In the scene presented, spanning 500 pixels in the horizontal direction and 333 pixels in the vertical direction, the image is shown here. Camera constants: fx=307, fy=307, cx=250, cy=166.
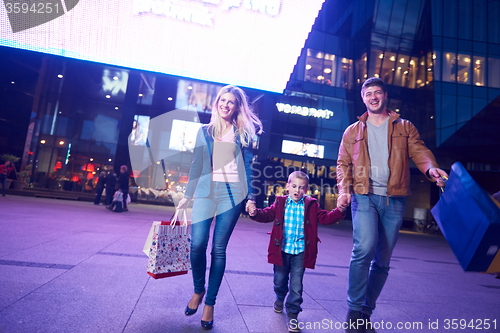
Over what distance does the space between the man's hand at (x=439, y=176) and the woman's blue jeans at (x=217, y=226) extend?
1.59m

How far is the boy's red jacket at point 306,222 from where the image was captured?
2807mm

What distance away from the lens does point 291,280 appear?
2.75 meters

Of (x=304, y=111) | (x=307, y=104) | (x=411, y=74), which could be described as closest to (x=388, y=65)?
(x=411, y=74)

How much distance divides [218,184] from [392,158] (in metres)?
1.54

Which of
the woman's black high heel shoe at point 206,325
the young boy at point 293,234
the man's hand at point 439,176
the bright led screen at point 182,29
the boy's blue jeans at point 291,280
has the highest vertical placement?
the bright led screen at point 182,29

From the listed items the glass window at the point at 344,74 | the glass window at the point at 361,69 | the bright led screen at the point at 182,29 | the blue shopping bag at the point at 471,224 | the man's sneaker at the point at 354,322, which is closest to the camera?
the blue shopping bag at the point at 471,224

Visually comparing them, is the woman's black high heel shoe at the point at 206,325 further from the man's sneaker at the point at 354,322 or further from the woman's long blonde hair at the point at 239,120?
the woman's long blonde hair at the point at 239,120

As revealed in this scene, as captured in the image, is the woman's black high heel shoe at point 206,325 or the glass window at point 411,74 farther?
the glass window at point 411,74

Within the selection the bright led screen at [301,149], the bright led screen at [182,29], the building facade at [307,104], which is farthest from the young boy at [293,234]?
the bright led screen at [301,149]

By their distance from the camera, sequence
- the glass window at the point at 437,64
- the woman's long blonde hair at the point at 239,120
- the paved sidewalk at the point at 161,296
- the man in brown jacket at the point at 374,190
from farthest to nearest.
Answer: the glass window at the point at 437,64 < the woman's long blonde hair at the point at 239,120 < the man in brown jacket at the point at 374,190 < the paved sidewalk at the point at 161,296

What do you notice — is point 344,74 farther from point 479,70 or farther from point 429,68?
point 479,70

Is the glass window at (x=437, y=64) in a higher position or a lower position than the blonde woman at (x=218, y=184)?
higher

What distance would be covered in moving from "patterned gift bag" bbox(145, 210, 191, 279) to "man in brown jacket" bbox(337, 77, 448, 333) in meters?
1.43

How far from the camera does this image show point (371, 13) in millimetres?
22891
